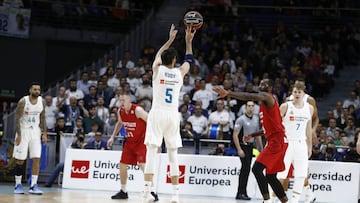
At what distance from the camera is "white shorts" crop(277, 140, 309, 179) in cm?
1255

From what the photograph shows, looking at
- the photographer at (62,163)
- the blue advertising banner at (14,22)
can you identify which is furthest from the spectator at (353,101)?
the blue advertising banner at (14,22)

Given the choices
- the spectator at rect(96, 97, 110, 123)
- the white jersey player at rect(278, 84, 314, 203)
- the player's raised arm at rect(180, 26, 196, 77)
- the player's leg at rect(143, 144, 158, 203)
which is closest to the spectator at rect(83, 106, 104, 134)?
the spectator at rect(96, 97, 110, 123)

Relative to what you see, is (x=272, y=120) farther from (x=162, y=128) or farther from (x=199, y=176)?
(x=199, y=176)

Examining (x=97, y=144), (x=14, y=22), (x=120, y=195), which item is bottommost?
(x=120, y=195)

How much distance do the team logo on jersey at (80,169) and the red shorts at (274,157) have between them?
6212 mm

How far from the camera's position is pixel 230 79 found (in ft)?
66.5

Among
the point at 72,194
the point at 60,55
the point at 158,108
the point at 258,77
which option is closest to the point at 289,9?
the point at 258,77

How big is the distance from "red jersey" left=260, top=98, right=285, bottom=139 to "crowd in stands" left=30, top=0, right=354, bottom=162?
5.45 metres

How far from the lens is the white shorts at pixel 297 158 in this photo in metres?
12.6

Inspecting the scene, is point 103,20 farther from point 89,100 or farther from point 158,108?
point 158,108

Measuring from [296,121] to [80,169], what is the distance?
628cm

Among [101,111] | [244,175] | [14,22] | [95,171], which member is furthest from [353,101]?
[14,22]

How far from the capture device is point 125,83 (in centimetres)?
2036

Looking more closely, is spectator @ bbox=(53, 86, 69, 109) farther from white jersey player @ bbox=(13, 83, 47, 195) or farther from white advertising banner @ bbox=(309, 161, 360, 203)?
white advertising banner @ bbox=(309, 161, 360, 203)
